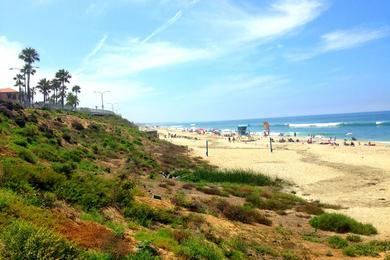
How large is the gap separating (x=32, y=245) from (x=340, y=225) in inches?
570

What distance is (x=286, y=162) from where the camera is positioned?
4719 centimetres

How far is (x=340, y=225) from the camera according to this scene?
18.1 m

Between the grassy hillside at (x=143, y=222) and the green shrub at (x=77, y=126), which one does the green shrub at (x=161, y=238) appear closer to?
the grassy hillside at (x=143, y=222)

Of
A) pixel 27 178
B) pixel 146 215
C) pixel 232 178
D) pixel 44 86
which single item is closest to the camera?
pixel 27 178

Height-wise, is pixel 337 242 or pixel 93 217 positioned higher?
pixel 93 217

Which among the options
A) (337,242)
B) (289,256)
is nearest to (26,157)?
(289,256)

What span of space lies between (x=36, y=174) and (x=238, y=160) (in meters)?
38.1

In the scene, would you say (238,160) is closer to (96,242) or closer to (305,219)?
(305,219)

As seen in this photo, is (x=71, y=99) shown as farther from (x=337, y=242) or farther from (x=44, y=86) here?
(x=337, y=242)

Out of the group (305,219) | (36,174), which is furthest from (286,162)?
(36,174)

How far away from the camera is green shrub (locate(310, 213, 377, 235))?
17766mm

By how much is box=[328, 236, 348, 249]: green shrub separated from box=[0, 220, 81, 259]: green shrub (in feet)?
34.7

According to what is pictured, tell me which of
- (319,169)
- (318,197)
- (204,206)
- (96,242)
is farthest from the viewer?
(319,169)

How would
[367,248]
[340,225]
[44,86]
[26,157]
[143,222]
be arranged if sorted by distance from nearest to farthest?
[143,222] < [367,248] < [340,225] < [26,157] < [44,86]
